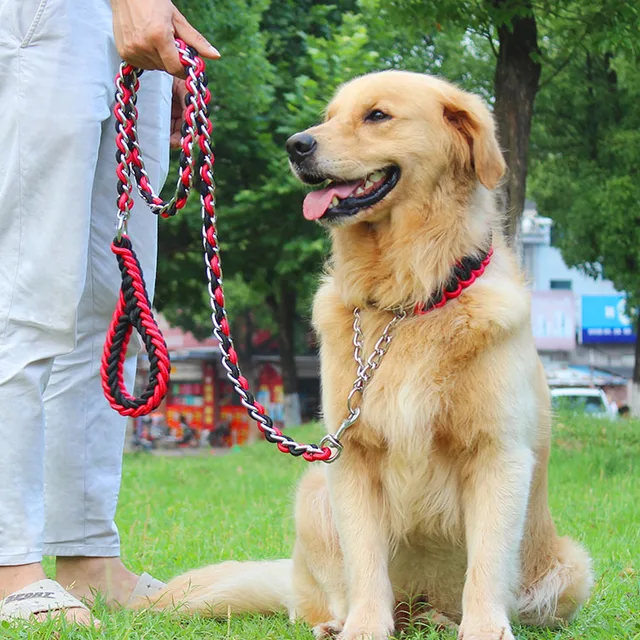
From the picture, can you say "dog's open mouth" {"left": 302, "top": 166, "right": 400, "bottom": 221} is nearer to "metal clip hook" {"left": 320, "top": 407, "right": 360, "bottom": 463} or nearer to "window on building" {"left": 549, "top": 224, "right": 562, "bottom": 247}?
"metal clip hook" {"left": 320, "top": 407, "right": 360, "bottom": 463}

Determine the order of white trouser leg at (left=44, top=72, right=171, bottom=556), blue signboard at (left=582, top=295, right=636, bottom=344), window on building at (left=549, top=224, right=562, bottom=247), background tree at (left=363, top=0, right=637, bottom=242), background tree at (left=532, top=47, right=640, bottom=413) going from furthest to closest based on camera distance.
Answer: blue signboard at (left=582, top=295, right=636, bottom=344) < window on building at (left=549, top=224, right=562, bottom=247) < background tree at (left=532, top=47, right=640, bottom=413) < background tree at (left=363, top=0, right=637, bottom=242) < white trouser leg at (left=44, top=72, right=171, bottom=556)

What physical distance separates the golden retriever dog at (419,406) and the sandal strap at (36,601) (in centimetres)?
36

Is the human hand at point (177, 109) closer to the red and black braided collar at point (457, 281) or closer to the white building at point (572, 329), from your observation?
the red and black braided collar at point (457, 281)

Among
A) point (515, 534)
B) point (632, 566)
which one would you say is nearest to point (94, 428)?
point (515, 534)

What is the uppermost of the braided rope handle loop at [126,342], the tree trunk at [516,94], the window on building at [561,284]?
the tree trunk at [516,94]

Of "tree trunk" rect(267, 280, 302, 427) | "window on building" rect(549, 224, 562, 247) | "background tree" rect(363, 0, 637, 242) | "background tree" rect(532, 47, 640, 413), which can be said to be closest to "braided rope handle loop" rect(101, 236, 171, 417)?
"background tree" rect(363, 0, 637, 242)

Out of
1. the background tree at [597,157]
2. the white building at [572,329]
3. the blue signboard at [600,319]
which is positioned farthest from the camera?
the blue signboard at [600,319]

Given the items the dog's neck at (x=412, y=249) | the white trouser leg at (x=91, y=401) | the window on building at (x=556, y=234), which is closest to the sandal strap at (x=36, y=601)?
the white trouser leg at (x=91, y=401)

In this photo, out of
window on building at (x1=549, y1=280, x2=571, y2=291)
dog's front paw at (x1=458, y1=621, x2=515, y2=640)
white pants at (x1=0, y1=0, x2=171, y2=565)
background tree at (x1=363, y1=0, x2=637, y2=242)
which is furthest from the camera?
window on building at (x1=549, y1=280, x2=571, y2=291)

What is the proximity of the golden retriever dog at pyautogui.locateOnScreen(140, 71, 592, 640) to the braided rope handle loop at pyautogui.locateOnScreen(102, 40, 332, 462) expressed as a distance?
0.27 m

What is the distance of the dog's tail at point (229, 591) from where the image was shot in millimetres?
2990

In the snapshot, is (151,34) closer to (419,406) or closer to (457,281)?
(457,281)

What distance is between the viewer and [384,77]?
121 inches

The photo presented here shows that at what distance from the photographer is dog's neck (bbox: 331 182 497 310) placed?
2.83 meters
